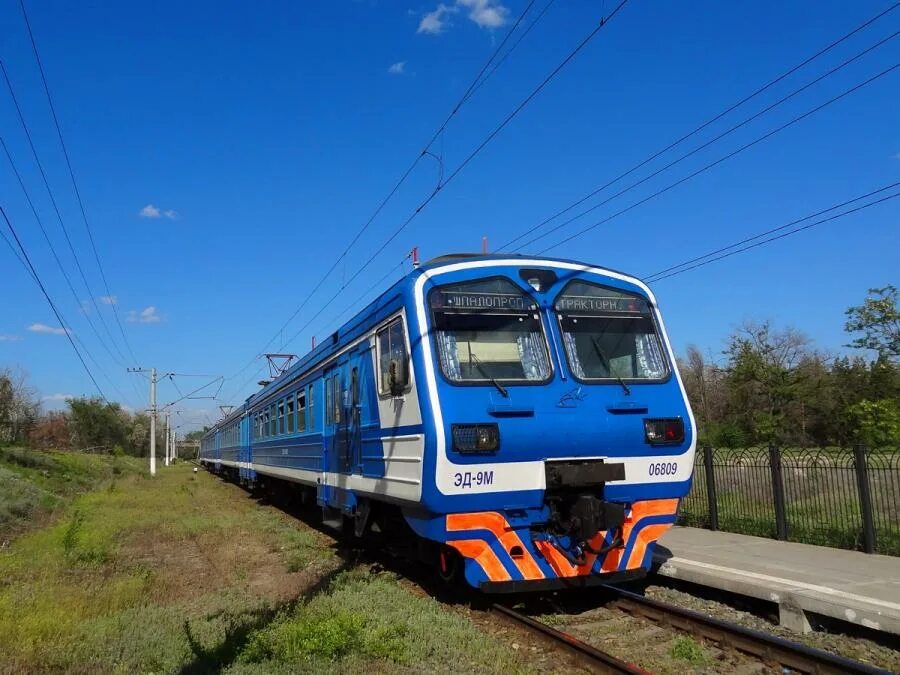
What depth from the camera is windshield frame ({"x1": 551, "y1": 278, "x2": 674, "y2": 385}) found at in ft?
23.1

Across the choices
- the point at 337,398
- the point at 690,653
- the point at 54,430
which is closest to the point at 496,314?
the point at 690,653

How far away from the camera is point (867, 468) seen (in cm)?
877

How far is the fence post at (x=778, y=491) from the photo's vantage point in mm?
9578

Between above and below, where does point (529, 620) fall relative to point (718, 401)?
below

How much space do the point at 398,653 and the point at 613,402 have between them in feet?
9.86

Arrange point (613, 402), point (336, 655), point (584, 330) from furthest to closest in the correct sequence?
1. point (584, 330)
2. point (613, 402)
3. point (336, 655)

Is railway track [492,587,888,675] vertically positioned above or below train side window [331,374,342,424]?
below

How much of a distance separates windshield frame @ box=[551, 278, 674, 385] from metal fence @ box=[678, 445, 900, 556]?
3203mm

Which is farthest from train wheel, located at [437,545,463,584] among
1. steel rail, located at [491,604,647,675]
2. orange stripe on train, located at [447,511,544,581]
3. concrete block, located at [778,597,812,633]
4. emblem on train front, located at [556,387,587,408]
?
concrete block, located at [778,597,812,633]

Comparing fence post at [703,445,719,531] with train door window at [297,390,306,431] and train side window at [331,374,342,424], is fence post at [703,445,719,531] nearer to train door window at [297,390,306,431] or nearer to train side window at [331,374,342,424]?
train side window at [331,374,342,424]

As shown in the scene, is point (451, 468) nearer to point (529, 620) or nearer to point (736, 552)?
point (529, 620)

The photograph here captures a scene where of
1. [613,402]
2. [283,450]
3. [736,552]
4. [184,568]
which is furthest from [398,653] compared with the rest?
[283,450]

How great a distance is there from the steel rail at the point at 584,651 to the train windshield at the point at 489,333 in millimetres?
2123

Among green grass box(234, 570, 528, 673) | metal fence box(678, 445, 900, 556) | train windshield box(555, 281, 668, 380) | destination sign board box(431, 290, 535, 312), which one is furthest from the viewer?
metal fence box(678, 445, 900, 556)
